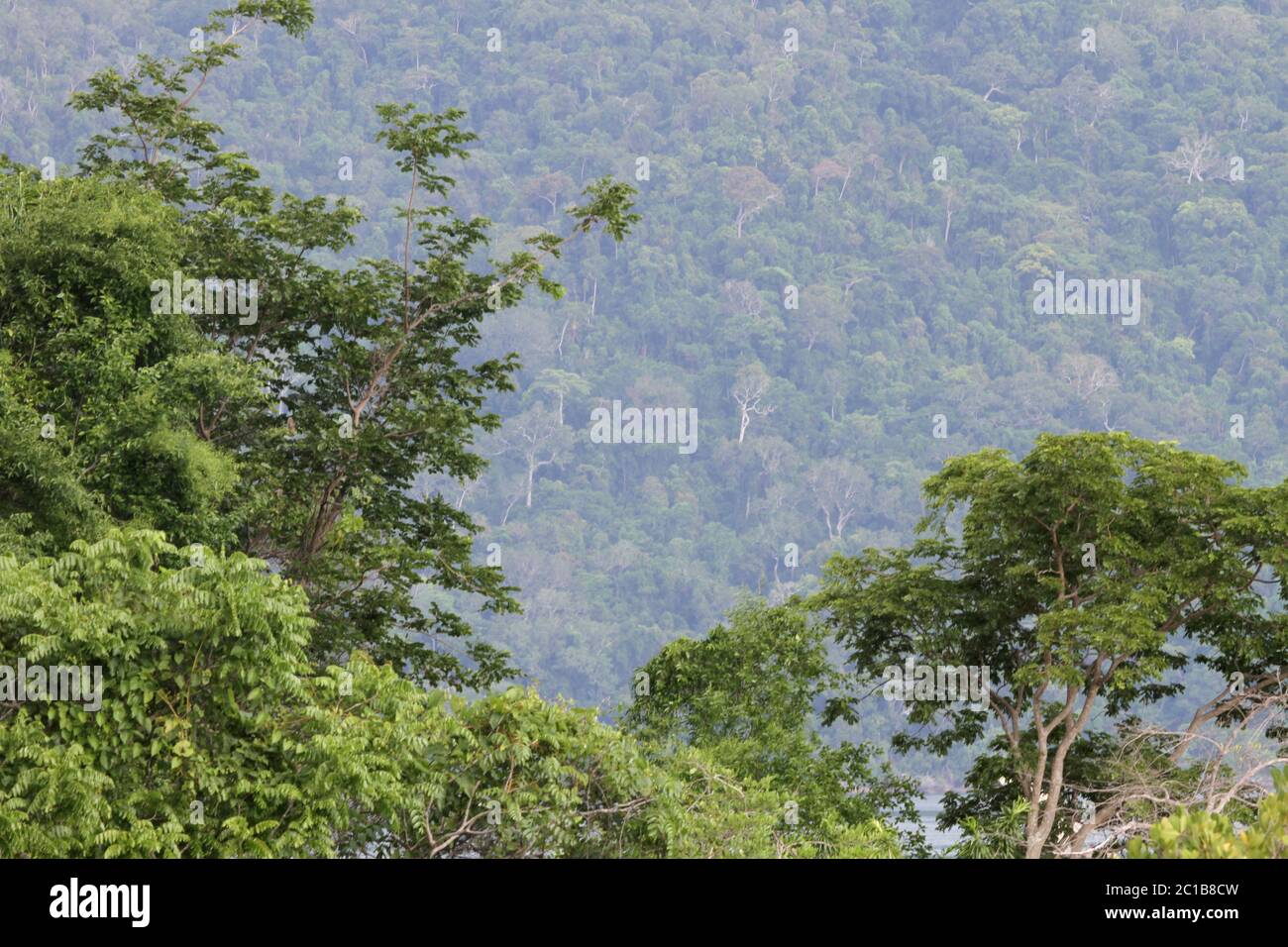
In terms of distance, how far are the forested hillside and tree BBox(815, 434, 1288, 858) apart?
61123 mm

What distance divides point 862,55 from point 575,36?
23.7 meters

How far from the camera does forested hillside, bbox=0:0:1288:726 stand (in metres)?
95.8

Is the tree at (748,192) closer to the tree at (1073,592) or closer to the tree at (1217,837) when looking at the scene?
the tree at (1073,592)

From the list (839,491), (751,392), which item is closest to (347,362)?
(839,491)

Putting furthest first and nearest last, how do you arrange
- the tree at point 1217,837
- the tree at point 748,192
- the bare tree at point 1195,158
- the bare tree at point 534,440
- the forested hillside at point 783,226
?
1. the tree at point 748,192
2. the bare tree at point 1195,158
3. the bare tree at point 534,440
4. the forested hillside at point 783,226
5. the tree at point 1217,837

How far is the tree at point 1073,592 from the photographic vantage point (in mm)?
16297

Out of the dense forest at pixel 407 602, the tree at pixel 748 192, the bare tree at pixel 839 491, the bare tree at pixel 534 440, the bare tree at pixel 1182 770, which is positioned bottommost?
the bare tree at pixel 1182 770

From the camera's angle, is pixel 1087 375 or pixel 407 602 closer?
pixel 407 602

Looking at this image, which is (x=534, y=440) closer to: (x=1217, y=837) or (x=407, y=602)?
(x=407, y=602)

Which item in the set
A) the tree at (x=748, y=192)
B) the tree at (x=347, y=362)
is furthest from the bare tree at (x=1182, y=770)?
the tree at (x=748, y=192)

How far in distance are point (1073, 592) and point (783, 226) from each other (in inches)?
4101

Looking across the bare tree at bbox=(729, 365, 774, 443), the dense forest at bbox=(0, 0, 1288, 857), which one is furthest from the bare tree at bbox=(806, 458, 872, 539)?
the dense forest at bbox=(0, 0, 1288, 857)

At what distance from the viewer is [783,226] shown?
119 metres

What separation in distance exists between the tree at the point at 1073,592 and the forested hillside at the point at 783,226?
61123mm
